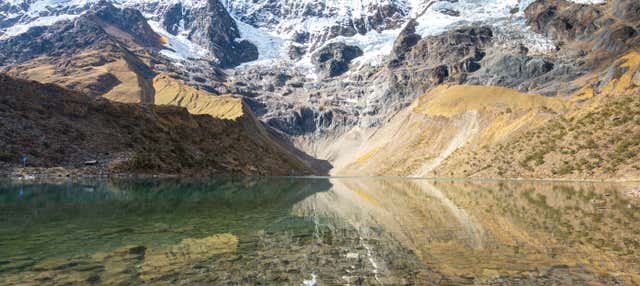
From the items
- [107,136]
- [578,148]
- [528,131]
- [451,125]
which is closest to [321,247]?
[578,148]

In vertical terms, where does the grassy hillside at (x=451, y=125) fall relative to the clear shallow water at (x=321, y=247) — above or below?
below

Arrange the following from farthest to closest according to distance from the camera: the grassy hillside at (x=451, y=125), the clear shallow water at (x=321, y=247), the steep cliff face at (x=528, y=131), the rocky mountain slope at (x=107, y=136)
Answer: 1. the grassy hillside at (x=451, y=125)
2. the rocky mountain slope at (x=107, y=136)
3. the steep cliff face at (x=528, y=131)
4. the clear shallow water at (x=321, y=247)

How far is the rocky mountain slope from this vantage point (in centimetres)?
7219

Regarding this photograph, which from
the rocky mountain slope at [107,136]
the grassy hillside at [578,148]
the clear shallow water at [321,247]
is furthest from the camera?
the rocky mountain slope at [107,136]

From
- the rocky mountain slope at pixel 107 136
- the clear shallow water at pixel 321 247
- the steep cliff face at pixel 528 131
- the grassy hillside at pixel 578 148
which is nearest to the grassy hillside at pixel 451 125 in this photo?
the steep cliff face at pixel 528 131

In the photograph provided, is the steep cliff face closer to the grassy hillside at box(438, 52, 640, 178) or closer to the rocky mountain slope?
the grassy hillside at box(438, 52, 640, 178)

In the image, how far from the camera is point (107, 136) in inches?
3337

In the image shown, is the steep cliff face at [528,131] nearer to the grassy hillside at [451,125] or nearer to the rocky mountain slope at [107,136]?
the grassy hillside at [451,125]

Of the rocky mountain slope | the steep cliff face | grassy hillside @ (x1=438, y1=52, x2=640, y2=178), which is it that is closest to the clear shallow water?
grassy hillside @ (x1=438, y1=52, x2=640, y2=178)

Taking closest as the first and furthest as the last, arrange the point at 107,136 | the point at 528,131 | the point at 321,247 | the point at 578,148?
the point at 321,247
the point at 578,148
the point at 107,136
the point at 528,131

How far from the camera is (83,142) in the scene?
78.4 metres

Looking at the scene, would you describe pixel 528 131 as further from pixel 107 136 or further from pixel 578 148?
pixel 107 136

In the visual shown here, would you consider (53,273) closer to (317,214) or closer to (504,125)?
(317,214)

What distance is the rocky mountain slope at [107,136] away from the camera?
237 feet
